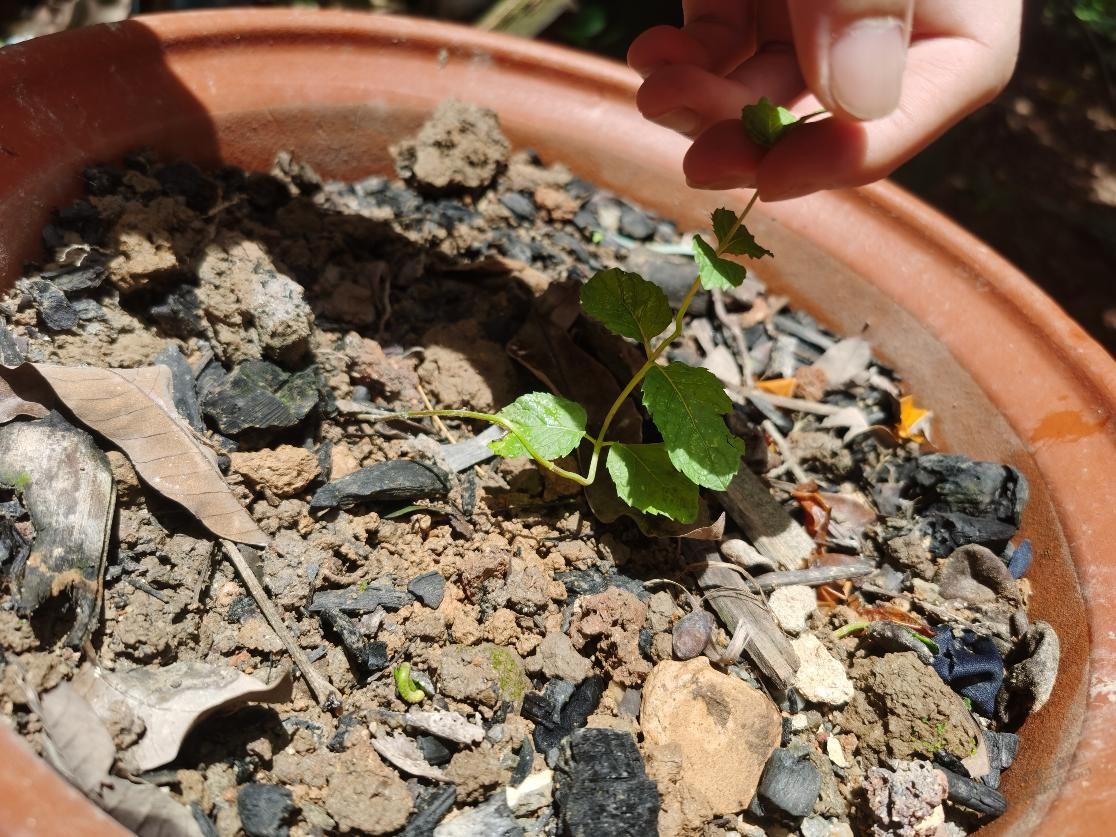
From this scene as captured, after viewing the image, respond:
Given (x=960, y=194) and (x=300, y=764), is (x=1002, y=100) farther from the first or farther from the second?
(x=300, y=764)

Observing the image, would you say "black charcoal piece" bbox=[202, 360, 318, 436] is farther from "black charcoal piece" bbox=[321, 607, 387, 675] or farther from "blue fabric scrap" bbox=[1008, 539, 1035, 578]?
"blue fabric scrap" bbox=[1008, 539, 1035, 578]

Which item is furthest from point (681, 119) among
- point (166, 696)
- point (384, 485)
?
point (166, 696)

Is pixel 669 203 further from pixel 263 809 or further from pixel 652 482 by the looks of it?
pixel 263 809

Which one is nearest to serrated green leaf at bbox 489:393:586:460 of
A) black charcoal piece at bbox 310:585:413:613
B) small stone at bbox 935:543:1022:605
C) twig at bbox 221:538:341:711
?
black charcoal piece at bbox 310:585:413:613

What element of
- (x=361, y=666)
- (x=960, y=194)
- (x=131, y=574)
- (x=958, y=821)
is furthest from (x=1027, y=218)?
(x=131, y=574)

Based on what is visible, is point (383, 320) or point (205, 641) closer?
point (205, 641)
